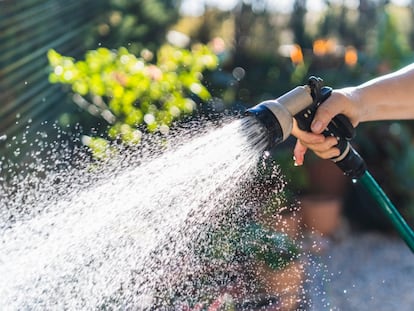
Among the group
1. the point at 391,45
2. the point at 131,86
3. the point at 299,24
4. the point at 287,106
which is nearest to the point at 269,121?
the point at 287,106

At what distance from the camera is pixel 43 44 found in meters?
3.71

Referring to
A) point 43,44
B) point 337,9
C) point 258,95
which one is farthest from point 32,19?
point 337,9

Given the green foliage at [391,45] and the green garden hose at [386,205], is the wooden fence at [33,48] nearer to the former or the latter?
the green garden hose at [386,205]

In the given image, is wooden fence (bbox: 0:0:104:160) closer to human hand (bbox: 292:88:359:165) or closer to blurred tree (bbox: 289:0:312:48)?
human hand (bbox: 292:88:359:165)

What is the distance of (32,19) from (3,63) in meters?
0.31

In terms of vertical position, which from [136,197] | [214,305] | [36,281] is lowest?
[214,305]

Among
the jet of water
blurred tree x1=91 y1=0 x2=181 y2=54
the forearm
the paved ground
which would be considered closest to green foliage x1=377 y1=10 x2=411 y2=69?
the paved ground

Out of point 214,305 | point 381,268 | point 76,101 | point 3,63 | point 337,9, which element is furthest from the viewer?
point 337,9

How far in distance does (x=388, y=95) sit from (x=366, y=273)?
2530 millimetres

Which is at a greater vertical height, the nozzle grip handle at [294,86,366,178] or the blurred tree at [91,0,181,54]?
the nozzle grip handle at [294,86,366,178]

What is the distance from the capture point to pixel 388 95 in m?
1.60

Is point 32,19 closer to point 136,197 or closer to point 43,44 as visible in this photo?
point 43,44

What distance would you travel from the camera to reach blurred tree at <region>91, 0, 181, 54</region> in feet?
12.6

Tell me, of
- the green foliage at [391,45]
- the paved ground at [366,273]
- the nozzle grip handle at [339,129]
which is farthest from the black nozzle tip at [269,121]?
the green foliage at [391,45]
